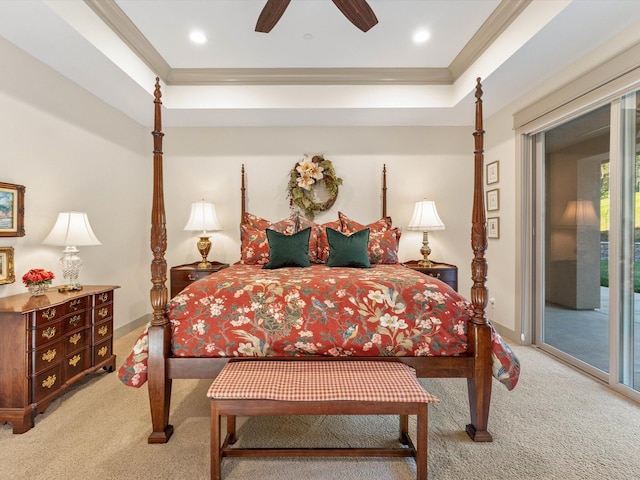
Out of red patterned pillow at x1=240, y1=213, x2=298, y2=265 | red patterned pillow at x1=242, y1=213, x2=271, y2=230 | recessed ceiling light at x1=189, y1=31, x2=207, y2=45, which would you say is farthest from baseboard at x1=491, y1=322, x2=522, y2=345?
recessed ceiling light at x1=189, y1=31, x2=207, y2=45

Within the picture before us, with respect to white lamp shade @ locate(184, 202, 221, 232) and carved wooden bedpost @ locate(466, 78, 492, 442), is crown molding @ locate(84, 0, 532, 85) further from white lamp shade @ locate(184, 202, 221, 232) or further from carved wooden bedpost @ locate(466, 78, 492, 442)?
carved wooden bedpost @ locate(466, 78, 492, 442)

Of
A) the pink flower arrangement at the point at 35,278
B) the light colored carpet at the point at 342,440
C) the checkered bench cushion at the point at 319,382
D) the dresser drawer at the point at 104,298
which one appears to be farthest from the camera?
the dresser drawer at the point at 104,298

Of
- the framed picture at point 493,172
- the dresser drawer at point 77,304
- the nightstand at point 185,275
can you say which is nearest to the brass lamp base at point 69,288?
the dresser drawer at point 77,304

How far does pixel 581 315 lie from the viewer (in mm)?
2746

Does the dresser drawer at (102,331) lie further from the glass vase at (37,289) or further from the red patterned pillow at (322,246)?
the red patterned pillow at (322,246)

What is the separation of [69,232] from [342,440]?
2471 millimetres

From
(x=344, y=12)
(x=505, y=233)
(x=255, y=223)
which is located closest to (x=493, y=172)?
(x=505, y=233)

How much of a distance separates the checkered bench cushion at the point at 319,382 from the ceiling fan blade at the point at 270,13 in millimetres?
2136

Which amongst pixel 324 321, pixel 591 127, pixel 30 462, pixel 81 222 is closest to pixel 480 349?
pixel 324 321

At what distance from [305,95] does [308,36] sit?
0.71m

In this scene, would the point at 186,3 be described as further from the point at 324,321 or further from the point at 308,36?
the point at 324,321

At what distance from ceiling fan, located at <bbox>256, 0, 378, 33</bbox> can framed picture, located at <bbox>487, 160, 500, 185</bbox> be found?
2.29 m

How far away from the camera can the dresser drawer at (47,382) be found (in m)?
1.92

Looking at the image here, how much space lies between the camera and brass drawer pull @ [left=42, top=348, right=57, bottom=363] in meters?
1.98
